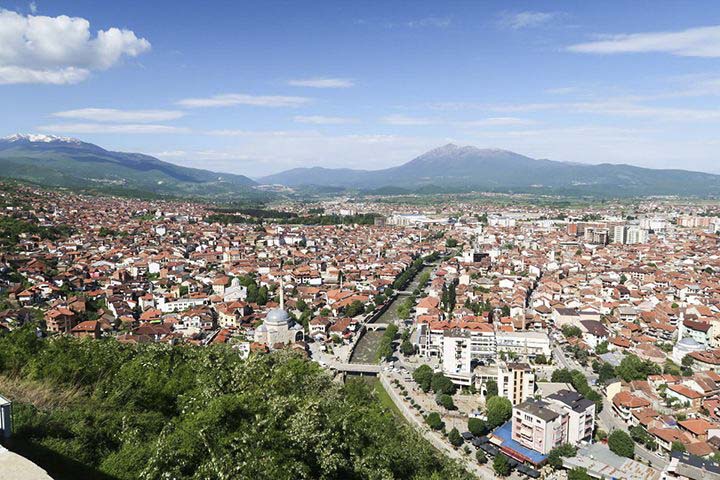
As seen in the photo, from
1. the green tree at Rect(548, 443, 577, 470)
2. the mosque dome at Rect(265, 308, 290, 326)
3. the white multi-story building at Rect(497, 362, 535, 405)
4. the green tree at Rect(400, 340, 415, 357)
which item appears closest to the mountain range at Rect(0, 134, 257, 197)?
the mosque dome at Rect(265, 308, 290, 326)

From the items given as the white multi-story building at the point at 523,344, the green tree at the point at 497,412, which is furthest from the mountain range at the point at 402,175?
the green tree at the point at 497,412

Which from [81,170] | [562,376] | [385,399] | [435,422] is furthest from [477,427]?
[81,170]

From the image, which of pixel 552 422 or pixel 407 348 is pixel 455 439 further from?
pixel 407 348

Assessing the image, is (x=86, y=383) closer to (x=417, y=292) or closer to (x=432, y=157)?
(x=417, y=292)

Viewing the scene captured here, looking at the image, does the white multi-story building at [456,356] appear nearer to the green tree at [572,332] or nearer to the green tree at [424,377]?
the green tree at [424,377]

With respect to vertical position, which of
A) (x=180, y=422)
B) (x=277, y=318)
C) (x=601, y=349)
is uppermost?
(x=180, y=422)

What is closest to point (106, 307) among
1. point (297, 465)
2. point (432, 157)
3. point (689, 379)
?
point (297, 465)
